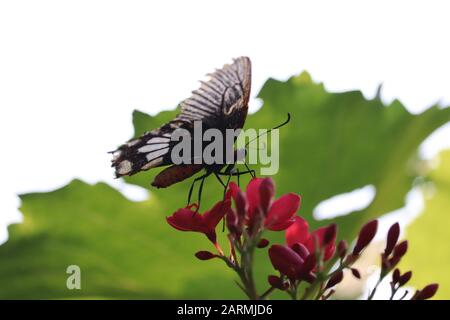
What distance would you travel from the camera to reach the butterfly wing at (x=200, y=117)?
1.20 metres

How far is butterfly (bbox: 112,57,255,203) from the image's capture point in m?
1.19

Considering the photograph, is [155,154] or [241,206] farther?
[155,154]

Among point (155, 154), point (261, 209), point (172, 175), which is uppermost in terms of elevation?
point (155, 154)

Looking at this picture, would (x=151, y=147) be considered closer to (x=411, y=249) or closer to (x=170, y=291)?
(x=170, y=291)

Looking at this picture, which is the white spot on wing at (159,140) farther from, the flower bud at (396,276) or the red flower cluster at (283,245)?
the flower bud at (396,276)

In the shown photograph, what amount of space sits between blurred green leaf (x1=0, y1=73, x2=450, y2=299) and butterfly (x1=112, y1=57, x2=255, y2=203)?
0.58 meters

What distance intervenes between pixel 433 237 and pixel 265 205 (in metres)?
1.43

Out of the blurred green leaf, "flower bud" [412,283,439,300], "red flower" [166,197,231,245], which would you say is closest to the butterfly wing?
"red flower" [166,197,231,245]

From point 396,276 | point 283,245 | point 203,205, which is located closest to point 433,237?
point 203,205

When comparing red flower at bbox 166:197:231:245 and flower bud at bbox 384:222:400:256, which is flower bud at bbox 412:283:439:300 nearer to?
flower bud at bbox 384:222:400:256

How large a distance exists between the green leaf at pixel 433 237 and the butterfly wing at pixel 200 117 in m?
1.15

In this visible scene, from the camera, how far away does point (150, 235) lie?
1.92 metres

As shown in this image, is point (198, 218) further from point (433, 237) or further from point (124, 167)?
point (433, 237)

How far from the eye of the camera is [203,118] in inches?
48.4
